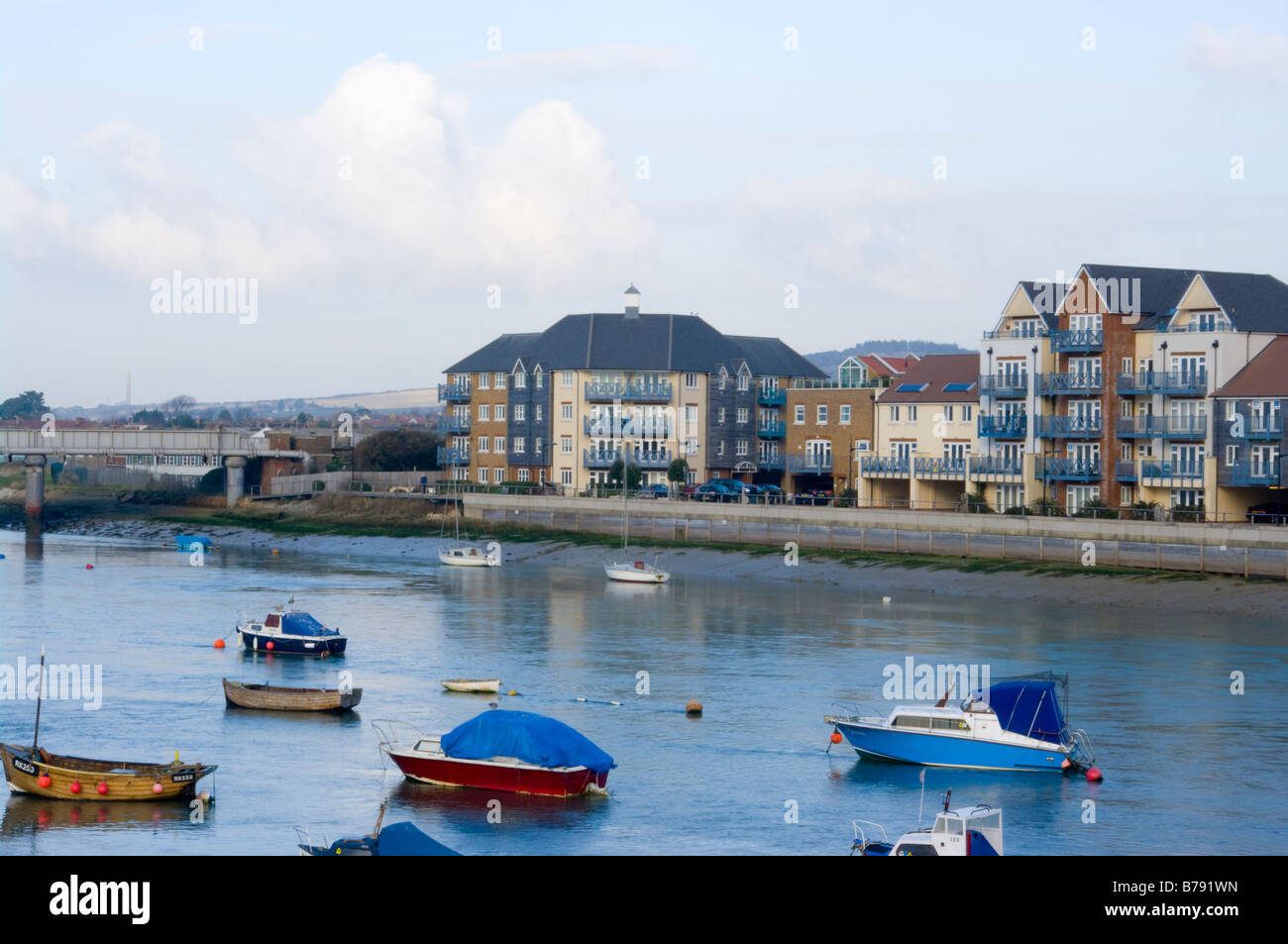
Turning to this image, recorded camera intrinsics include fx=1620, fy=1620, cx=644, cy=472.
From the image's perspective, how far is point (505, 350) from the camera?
140500mm

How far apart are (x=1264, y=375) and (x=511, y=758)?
211 feet

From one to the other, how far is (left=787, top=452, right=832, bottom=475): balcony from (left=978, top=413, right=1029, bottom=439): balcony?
21.4 m

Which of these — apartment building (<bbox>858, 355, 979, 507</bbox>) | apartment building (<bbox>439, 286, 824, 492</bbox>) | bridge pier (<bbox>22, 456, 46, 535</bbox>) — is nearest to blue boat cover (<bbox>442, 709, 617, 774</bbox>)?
apartment building (<bbox>858, 355, 979, 507</bbox>)

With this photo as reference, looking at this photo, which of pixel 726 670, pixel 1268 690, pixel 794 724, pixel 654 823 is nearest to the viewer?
pixel 654 823

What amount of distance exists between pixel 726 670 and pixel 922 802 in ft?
73.3

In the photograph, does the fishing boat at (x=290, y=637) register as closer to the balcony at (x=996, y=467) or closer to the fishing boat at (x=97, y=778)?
the fishing boat at (x=97, y=778)

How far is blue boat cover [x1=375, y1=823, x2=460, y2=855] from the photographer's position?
33438 millimetres

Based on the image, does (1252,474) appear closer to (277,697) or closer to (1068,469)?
(1068,469)

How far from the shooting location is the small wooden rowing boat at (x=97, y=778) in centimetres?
4153

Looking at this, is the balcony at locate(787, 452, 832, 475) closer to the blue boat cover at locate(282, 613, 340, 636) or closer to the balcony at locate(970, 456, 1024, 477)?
the balcony at locate(970, 456, 1024, 477)

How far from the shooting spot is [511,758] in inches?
1722
